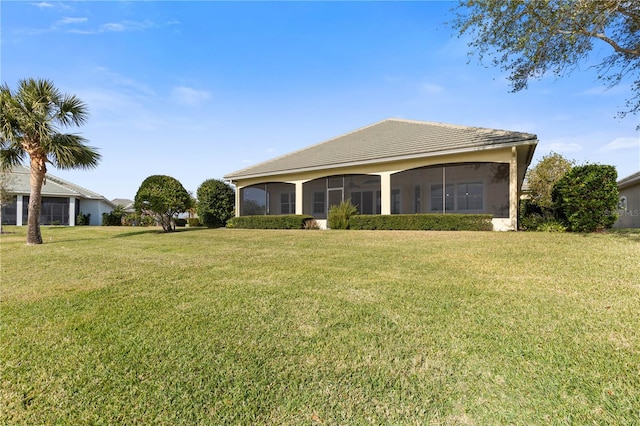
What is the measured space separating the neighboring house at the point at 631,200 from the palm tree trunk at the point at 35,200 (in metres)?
29.3

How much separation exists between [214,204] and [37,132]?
10291 mm

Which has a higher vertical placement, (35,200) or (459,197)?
(459,197)

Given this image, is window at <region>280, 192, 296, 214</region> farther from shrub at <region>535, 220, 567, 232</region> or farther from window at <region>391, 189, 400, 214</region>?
shrub at <region>535, 220, 567, 232</region>

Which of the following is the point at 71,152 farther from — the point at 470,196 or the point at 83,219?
the point at 83,219

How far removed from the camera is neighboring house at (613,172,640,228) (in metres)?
18.1

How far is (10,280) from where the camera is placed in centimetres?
541

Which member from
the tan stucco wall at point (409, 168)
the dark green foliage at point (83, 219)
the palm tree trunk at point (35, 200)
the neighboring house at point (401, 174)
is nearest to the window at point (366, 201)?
the neighboring house at point (401, 174)

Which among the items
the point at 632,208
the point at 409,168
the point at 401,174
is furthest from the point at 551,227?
the point at 632,208

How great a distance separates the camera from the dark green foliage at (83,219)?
29531 millimetres

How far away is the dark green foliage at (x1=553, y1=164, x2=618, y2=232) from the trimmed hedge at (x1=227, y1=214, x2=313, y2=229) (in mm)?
10998

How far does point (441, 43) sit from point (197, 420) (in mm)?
12569

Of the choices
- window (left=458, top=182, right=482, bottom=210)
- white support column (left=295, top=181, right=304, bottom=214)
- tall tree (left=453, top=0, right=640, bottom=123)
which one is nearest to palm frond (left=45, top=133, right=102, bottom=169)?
white support column (left=295, top=181, right=304, bottom=214)

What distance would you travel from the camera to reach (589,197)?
9070 millimetres

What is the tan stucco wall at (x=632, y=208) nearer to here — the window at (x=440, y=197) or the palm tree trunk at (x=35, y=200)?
the window at (x=440, y=197)
